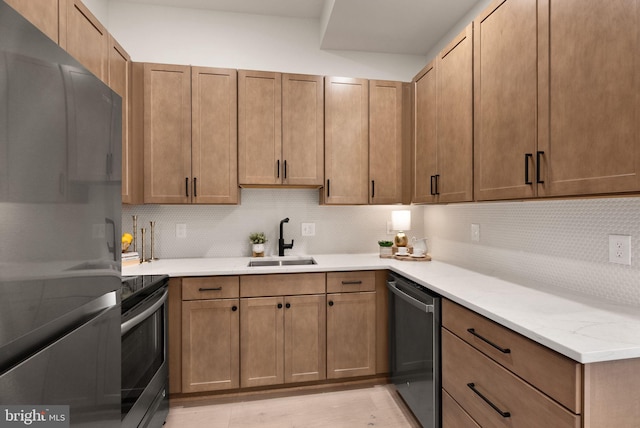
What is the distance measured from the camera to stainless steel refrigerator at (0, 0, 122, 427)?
0.46 metres

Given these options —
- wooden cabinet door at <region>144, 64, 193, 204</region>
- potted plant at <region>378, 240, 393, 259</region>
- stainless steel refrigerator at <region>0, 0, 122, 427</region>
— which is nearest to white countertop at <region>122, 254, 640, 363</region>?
potted plant at <region>378, 240, 393, 259</region>

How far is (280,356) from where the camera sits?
7.13ft

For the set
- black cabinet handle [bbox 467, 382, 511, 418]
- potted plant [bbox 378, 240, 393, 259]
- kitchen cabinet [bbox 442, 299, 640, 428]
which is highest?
potted plant [bbox 378, 240, 393, 259]

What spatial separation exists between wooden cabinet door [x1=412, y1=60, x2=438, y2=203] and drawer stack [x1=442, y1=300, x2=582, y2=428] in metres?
0.99

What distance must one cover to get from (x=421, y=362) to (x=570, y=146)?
4.28 feet

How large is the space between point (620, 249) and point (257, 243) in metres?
2.22

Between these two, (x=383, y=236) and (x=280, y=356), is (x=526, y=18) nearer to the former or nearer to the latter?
(x=383, y=236)

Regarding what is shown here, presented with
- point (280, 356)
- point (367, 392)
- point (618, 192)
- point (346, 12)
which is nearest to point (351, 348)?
point (367, 392)

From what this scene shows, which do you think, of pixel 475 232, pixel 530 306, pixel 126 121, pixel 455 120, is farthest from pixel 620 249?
pixel 126 121

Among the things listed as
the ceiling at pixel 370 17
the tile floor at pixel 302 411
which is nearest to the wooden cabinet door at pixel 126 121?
the ceiling at pixel 370 17

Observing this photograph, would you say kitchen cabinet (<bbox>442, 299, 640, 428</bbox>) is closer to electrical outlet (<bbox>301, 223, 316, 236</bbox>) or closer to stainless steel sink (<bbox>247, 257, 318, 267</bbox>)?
stainless steel sink (<bbox>247, 257, 318, 267</bbox>)

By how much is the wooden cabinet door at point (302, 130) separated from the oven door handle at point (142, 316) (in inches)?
46.2

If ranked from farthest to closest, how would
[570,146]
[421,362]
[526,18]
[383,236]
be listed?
[383,236] → [421,362] → [526,18] → [570,146]

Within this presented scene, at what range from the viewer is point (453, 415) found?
1.51 m
